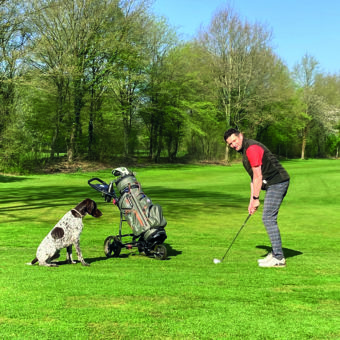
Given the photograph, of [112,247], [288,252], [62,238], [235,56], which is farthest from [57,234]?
[235,56]

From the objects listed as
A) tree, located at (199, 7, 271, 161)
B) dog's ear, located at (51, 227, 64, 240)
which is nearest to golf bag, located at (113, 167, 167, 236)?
dog's ear, located at (51, 227, 64, 240)

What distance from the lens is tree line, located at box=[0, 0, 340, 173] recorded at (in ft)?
111

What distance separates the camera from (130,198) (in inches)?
282

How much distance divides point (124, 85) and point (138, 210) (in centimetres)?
3760

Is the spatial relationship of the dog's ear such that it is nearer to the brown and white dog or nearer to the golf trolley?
the brown and white dog

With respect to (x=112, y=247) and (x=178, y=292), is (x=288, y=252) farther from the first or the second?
(x=178, y=292)

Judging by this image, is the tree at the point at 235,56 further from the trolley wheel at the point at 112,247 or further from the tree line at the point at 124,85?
the trolley wheel at the point at 112,247

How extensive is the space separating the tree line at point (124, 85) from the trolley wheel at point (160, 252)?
20943mm

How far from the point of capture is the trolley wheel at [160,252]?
7160 millimetres

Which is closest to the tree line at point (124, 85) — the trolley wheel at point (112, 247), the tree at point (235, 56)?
the tree at point (235, 56)

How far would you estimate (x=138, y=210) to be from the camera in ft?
23.4

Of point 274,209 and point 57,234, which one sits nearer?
point 57,234

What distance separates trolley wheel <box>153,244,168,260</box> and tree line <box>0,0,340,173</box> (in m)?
20.9

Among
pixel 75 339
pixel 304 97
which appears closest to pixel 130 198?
pixel 75 339
